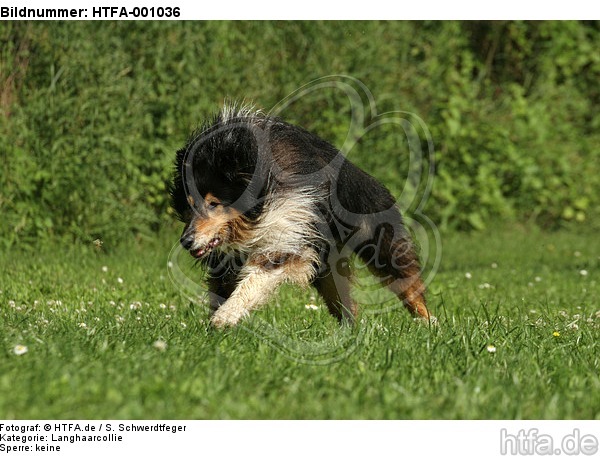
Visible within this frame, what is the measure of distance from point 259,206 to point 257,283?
1.39 ft

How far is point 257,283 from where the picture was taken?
5.06 metres

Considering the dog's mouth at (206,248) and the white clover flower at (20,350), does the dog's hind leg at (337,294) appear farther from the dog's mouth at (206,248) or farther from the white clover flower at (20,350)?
the white clover flower at (20,350)

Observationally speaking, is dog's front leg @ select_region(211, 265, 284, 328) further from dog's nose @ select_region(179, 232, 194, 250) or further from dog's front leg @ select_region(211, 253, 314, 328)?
dog's nose @ select_region(179, 232, 194, 250)

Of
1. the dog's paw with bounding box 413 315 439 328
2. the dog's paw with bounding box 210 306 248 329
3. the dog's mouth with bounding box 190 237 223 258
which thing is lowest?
the dog's paw with bounding box 413 315 439 328

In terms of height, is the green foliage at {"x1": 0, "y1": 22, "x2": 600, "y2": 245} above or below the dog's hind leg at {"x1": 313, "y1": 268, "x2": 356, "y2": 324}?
above

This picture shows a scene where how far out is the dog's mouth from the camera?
505 cm

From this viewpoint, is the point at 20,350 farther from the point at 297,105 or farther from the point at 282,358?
the point at 297,105

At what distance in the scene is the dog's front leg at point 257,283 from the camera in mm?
4980

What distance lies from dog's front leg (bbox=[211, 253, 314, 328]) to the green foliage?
3684 mm

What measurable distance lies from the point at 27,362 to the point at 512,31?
10.8m

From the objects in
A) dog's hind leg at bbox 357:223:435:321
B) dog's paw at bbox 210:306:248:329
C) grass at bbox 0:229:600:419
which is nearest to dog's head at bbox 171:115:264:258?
dog's paw at bbox 210:306:248:329

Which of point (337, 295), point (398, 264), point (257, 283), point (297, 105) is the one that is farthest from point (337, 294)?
point (297, 105)

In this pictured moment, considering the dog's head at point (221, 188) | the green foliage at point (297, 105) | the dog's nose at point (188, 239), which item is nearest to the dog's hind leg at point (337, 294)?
the dog's head at point (221, 188)

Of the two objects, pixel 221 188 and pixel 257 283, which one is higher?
pixel 221 188
